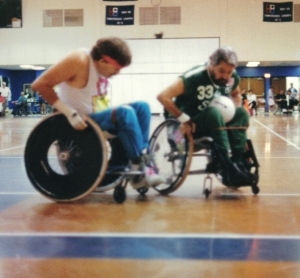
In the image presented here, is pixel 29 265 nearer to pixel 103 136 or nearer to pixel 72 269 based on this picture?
pixel 72 269

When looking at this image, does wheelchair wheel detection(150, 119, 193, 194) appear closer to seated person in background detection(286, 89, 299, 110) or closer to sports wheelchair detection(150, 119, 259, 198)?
sports wheelchair detection(150, 119, 259, 198)

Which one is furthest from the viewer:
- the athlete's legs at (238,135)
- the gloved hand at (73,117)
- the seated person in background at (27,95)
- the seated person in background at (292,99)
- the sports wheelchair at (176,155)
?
the seated person in background at (27,95)

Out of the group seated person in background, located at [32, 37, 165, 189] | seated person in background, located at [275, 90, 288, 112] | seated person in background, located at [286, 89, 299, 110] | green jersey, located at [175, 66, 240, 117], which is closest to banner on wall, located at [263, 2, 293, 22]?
seated person in background, located at [286, 89, 299, 110]

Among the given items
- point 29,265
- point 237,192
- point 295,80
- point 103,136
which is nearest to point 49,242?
point 29,265

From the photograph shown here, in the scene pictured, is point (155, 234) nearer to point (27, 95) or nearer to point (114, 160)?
point (114, 160)

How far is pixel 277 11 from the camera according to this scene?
20.5 m

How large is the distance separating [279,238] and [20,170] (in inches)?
105

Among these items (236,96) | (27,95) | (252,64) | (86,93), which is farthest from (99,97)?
(27,95)

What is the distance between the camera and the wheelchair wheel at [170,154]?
3.00 m

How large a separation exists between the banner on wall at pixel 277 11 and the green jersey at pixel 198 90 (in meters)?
18.2

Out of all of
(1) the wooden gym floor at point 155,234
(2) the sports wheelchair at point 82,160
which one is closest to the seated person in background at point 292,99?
(1) the wooden gym floor at point 155,234

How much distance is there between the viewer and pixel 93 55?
283cm

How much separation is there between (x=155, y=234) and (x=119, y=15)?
19.2 m

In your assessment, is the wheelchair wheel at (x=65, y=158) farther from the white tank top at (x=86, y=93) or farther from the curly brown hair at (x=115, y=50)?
the curly brown hair at (x=115, y=50)
